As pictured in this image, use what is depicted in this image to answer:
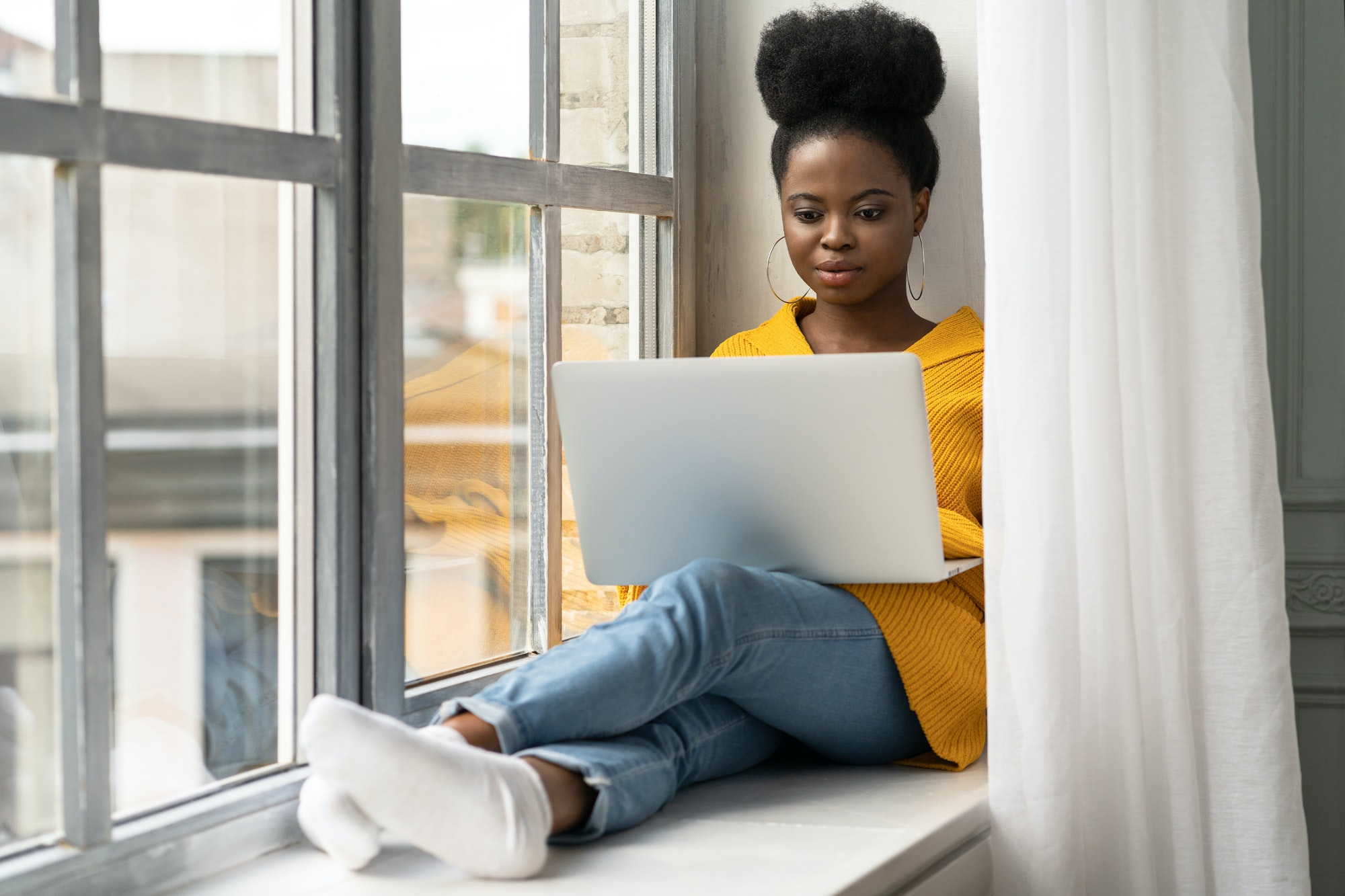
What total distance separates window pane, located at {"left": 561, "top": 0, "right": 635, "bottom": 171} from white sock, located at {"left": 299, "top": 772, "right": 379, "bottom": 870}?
956mm

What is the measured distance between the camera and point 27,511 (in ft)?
3.41

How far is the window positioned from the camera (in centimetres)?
105

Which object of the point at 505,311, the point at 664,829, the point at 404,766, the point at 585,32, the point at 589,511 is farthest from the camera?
the point at 585,32

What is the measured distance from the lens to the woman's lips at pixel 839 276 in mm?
1752

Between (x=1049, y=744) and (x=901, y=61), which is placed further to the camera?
(x=901, y=61)

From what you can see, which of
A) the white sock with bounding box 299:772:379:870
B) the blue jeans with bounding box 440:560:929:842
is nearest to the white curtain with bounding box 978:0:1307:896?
the blue jeans with bounding box 440:560:929:842

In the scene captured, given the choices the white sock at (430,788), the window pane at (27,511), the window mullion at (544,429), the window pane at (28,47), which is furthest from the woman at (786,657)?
the window pane at (28,47)

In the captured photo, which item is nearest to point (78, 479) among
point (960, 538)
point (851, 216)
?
point (960, 538)

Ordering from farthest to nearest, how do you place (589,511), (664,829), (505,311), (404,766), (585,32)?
(585,32) → (505,311) → (589,511) → (664,829) → (404,766)

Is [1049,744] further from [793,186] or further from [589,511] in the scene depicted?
[793,186]

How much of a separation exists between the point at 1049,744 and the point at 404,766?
620 mm

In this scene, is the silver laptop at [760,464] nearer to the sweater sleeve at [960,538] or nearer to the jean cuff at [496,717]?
the sweater sleeve at [960,538]

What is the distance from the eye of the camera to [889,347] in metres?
1.80

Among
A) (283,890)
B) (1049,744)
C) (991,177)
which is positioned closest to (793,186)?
(991,177)
